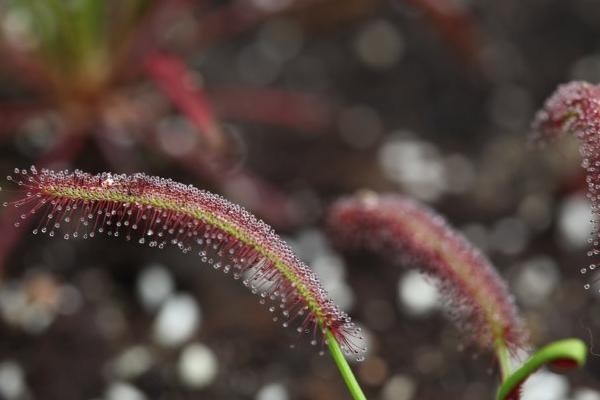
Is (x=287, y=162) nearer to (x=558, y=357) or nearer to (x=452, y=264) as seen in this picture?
(x=452, y=264)

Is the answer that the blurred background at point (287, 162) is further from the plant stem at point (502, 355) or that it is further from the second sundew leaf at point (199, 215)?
the second sundew leaf at point (199, 215)

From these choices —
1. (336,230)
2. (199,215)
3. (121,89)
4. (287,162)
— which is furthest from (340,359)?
(121,89)

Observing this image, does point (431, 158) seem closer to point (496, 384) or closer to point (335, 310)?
point (496, 384)

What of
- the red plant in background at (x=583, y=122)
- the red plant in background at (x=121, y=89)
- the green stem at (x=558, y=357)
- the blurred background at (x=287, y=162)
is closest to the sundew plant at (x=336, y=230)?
the green stem at (x=558, y=357)

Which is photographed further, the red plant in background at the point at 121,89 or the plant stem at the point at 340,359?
the red plant in background at the point at 121,89

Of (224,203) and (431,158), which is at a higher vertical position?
(431,158)

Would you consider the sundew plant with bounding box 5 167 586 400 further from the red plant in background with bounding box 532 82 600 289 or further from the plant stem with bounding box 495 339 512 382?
the red plant in background with bounding box 532 82 600 289

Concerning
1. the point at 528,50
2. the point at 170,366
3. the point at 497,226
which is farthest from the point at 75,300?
the point at 528,50
